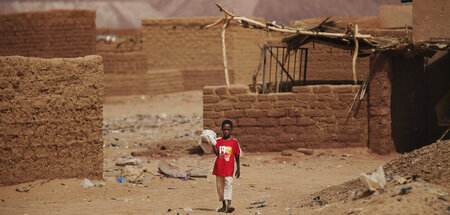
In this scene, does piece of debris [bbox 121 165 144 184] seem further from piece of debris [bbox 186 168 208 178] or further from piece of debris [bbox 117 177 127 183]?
piece of debris [bbox 186 168 208 178]

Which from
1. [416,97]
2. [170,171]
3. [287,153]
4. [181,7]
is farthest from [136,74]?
[181,7]

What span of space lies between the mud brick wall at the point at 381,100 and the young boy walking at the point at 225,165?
4.39 meters

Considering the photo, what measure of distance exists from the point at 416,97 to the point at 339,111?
4.92 ft

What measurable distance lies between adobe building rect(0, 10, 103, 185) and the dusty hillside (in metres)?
44.9

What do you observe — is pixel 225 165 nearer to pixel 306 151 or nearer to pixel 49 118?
pixel 49 118

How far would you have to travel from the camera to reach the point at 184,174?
28.2 feet

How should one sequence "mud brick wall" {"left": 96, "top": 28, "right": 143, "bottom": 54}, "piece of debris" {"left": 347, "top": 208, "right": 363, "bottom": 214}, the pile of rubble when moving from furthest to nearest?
"mud brick wall" {"left": 96, "top": 28, "right": 143, "bottom": 54} → "piece of debris" {"left": 347, "top": 208, "right": 363, "bottom": 214} → the pile of rubble

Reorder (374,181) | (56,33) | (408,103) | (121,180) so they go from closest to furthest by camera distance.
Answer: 1. (374,181)
2. (121,180)
3. (408,103)
4. (56,33)

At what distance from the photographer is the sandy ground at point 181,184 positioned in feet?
21.9

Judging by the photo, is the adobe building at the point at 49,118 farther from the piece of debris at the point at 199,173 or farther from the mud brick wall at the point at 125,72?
the mud brick wall at the point at 125,72

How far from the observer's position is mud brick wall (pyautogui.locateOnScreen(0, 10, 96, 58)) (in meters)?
18.2

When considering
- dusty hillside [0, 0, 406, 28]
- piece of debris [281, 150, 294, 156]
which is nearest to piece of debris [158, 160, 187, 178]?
piece of debris [281, 150, 294, 156]

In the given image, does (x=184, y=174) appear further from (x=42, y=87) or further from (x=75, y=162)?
(x=42, y=87)

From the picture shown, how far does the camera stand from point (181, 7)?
224ft
